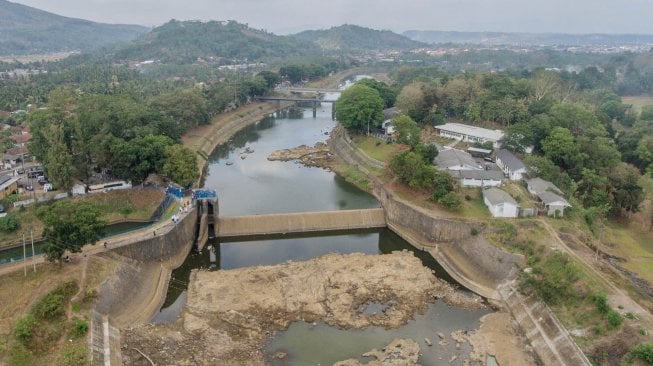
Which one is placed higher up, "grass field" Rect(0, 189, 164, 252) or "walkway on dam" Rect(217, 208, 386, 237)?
"grass field" Rect(0, 189, 164, 252)

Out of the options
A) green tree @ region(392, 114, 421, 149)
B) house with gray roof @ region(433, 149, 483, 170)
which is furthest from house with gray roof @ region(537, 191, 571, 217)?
green tree @ region(392, 114, 421, 149)

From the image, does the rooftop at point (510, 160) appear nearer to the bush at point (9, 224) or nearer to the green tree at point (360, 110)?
the green tree at point (360, 110)

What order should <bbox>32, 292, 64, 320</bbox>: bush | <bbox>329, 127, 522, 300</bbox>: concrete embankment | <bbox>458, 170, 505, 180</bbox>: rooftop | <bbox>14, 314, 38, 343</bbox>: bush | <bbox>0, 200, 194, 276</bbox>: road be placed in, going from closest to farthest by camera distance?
<bbox>14, 314, 38, 343</bbox>: bush
<bbox>32, 292, 64, 320</bbox>: bush
<bbox>0, 200, 194, 276</bbox>: road
<bbox>329, 127, 522, 300</bbox>: concrete embankment
<bbox>458, 170, 505, 180</bbox>: rooftop

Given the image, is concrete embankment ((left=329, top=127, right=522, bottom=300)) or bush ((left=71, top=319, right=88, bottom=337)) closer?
bush ((left=71, top=319, right=88, bottom=337))

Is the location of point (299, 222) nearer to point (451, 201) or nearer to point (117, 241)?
point (451, 201)

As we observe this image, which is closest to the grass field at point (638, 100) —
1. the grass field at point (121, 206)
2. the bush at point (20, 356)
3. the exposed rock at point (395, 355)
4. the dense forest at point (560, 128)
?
the dense forest at point (560, 128)

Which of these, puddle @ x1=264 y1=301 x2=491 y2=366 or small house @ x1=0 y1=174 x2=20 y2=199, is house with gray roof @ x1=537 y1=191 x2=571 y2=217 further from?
small house @ x1=0 y1=174 x2=20 y2=199

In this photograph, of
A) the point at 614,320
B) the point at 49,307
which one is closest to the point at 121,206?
the point at 49,307

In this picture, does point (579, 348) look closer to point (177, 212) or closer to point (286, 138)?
point (177, 212)

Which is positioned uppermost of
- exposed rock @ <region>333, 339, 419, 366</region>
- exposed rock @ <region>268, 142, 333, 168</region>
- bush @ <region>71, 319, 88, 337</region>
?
exposed rock @ <region>268, 142, 333, 168</region>
